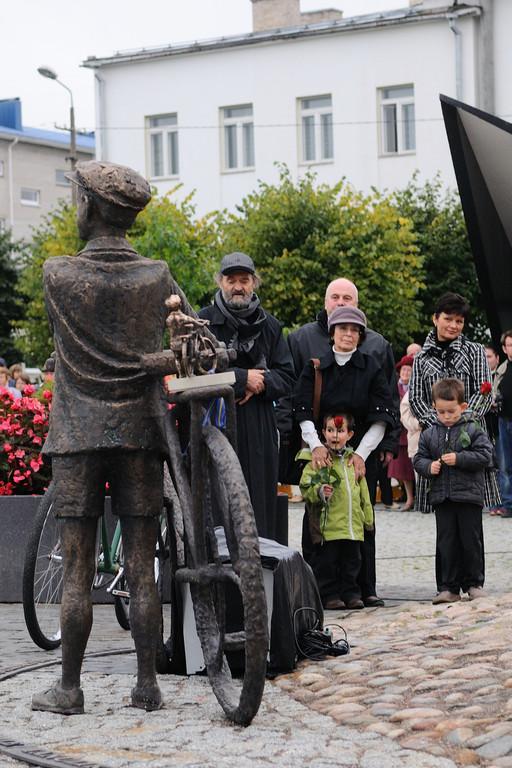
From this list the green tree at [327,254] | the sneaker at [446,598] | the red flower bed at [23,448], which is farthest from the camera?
the green tree at [327,254]

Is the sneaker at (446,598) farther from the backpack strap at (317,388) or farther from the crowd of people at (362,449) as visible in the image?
the backpack strap at (317,388)

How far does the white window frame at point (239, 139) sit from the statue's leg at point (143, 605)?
1364 inches

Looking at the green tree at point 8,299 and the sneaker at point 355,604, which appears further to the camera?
the green tree at point 8,299

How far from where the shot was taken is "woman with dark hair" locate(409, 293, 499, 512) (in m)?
9.71

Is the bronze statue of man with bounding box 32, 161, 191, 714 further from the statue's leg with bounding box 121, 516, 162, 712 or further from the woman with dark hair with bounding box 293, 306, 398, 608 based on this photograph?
the woman with dark hair with bounding box 293, 306, 398, 608

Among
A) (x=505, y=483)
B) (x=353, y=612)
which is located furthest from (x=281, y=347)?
(x=505, y=483)

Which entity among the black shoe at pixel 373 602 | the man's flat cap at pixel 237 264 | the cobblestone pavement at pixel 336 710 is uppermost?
the man's flat cap at pixel 237 264

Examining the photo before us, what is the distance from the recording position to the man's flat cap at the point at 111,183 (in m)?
5.83

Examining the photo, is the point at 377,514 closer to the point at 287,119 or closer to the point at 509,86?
the point at 509,86

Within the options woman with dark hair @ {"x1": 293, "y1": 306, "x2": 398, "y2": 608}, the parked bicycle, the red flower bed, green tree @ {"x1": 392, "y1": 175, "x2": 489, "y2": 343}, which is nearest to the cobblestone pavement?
the parked bicycle

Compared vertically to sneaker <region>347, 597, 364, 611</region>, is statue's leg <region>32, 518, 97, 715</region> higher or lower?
higher

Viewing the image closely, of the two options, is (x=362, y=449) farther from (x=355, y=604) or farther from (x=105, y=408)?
(x=105, y=408)

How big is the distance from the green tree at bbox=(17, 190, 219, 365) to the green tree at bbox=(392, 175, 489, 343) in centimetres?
434

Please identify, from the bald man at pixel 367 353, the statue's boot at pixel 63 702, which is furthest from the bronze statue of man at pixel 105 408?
the bald man at pixel 367 353
